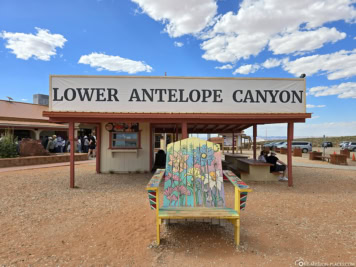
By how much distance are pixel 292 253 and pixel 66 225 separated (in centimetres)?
341

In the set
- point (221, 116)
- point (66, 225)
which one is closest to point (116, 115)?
point (221, 116)

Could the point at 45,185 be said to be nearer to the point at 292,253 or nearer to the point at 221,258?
the point at 221,258

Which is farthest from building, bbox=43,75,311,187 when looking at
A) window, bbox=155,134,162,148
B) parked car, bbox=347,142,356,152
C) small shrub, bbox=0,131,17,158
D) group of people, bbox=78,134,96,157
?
parked car, bbox=347,142,356,152

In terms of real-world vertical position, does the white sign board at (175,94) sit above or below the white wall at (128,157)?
above

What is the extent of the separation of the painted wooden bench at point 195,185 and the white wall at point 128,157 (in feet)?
18.0

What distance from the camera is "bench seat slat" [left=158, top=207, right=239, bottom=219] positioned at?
3006mm

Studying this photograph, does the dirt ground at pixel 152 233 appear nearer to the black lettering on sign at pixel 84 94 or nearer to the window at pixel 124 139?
the black lettering on sign at pixel 84 94

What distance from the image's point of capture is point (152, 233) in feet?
11.5

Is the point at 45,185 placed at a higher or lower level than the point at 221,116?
lower

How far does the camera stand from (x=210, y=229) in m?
3.71

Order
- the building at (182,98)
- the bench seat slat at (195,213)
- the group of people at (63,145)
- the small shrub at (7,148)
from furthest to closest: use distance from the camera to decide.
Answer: the group of people at (63,145) < the small shrub at (7,148) < the building at (182,98) < the bench seat slat at (195,213)

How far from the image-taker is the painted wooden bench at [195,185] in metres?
3.14

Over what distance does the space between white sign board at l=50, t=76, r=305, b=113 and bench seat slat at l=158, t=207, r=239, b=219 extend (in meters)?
4.22

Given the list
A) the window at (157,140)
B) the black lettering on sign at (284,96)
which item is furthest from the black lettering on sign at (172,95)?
the window at (157,140)
